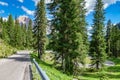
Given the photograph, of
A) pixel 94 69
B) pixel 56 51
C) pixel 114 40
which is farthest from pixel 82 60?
pixel 114 40

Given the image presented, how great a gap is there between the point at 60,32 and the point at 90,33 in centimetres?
2099

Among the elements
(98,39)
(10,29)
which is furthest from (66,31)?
(10,29)

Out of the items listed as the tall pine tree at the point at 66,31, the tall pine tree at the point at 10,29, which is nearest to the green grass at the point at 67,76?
the tall pine tree at the point at 66,31

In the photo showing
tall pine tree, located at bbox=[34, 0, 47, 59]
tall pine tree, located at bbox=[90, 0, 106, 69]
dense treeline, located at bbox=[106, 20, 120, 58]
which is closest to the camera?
tall pine tree, located at bbox=[90, 0, 106, 69]

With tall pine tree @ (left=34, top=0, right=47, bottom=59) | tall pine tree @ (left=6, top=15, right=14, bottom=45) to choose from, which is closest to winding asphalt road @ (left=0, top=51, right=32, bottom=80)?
tall pine tree @ (left=34, top=0, right=47, bottom=59)

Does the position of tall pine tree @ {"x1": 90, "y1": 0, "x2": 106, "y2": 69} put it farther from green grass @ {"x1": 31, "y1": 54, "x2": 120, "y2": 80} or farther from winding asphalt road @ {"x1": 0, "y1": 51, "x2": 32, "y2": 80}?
winding asphalt road @ {"x1": 0, "y1": 51, "x2": 32, "y2": 80}

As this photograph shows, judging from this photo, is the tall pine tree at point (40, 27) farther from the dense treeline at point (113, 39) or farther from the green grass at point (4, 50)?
the dense treeline at point (113, 39)

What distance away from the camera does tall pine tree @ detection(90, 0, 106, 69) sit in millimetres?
56188

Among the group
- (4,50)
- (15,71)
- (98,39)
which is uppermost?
(98,39)

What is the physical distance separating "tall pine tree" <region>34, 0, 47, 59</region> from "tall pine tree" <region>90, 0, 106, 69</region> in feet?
40.1

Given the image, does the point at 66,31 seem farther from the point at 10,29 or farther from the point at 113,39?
the point at 10,29

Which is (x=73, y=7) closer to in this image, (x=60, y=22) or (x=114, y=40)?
(x=60, y=22)

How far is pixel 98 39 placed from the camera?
5722cm

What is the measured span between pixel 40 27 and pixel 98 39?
14.5 meters
